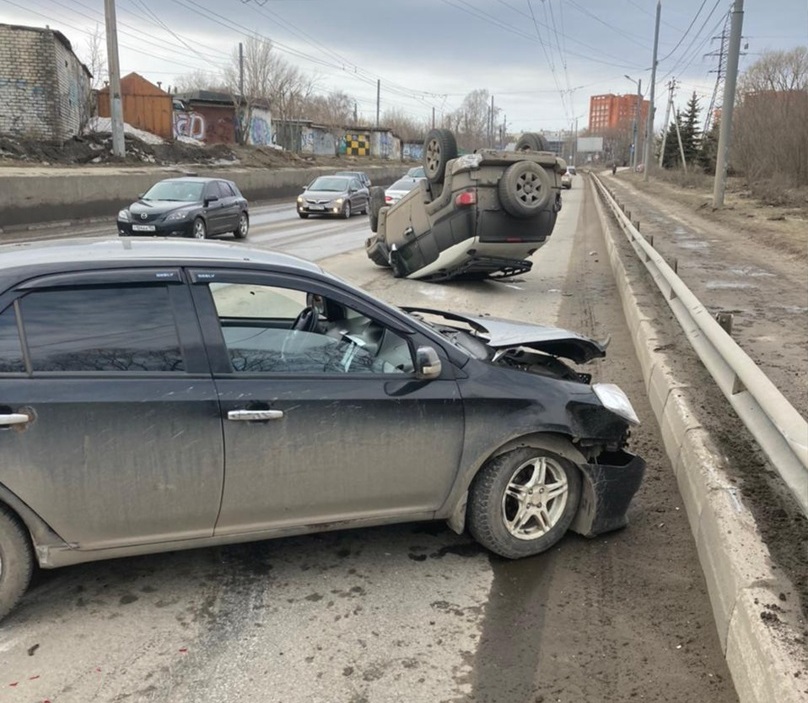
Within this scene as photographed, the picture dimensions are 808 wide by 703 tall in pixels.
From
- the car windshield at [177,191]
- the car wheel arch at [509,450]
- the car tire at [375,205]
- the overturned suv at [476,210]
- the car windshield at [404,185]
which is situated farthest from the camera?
the car windshield at [404,185]

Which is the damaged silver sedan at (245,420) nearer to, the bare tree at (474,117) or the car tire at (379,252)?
the car tire at (379,252)

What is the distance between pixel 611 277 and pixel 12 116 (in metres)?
24.8

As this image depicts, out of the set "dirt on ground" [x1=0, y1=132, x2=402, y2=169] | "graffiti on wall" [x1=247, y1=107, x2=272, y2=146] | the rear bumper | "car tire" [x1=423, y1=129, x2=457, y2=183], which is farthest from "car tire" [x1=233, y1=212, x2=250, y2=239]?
"graffiti on wall" [x1=247, y1=107, x2=272, y2=146]

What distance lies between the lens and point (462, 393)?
3.67 m

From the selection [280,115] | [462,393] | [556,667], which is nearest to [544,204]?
[462,393]

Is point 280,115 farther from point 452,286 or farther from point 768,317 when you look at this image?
point 768,317

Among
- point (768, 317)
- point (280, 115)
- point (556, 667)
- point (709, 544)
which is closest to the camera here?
point (556, 667)

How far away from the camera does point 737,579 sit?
3.07 metres

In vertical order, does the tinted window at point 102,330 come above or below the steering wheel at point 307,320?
above

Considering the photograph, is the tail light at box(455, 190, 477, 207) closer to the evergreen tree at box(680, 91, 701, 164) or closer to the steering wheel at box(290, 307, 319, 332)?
the steering wheel at box(290, 307, 319, 332)

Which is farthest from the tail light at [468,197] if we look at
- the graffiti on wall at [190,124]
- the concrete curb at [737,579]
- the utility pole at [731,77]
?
the graffiti on wall at [190,124]

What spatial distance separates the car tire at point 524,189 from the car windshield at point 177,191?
31.1ft

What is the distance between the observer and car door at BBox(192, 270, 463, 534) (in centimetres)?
335

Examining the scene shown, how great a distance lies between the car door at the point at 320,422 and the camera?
3354 millimetres
